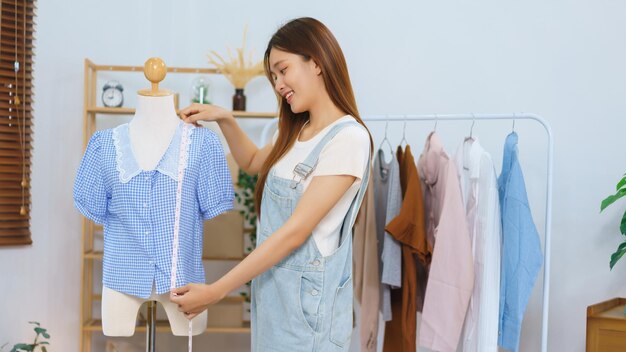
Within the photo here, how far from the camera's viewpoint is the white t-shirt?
188 centimetres

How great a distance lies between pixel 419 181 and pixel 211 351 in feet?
5.16

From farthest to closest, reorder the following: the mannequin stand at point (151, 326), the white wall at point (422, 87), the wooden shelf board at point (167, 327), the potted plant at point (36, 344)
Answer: the white wall at point (422, 87)
the wooden shelf board at point (167, 327)
the potted plant at point (36, 344)
the mannequin stand at point (151, 326)

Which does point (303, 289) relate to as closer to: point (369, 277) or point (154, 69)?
point (154, 69)

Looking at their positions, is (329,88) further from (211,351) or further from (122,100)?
(211,351)

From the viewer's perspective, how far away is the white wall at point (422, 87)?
3.62m

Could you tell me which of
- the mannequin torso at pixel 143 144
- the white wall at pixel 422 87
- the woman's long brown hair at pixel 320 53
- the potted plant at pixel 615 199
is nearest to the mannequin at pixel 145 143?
the mannequin torso at pixel 143 144

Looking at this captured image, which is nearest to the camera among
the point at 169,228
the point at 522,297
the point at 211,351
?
the point at 169,228

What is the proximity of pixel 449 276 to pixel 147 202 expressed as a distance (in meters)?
1.26

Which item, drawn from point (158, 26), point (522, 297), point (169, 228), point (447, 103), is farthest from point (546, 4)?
point (169, 228)

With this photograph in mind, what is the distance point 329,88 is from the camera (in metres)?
1.96

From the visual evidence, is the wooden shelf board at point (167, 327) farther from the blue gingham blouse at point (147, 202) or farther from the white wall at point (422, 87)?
the blue gingham blouse at point (147, 202)

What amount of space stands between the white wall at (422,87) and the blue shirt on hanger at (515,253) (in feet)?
2.66

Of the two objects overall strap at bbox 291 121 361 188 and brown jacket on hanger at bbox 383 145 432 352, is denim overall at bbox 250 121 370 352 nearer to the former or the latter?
overall strap at bbox 291 121 361 188

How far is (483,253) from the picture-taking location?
114 inches
